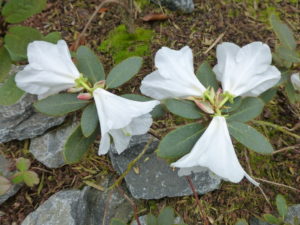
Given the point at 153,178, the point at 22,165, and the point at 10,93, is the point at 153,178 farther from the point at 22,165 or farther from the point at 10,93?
the point at 10,93

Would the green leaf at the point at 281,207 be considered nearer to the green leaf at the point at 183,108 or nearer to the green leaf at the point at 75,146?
the green leaf at the point at 183,108

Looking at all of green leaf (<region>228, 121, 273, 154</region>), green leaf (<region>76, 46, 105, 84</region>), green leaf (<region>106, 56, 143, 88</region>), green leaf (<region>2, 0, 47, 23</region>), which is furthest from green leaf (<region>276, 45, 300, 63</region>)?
green leaf (<region>2, 0, 47, 23</region>)

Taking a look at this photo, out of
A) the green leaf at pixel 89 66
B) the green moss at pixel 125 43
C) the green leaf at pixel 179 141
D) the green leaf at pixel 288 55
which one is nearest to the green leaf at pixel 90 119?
the green leaf at pixel 89 66

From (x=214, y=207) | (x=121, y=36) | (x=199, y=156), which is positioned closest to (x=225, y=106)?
(x=199, y=156)

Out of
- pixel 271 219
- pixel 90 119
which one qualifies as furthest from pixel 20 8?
pixel 271 219

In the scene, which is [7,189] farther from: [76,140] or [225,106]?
[225,106]

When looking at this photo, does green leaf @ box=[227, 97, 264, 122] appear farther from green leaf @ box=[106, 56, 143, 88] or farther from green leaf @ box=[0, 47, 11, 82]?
green leaf @ box=[0, 47, 11, 82]
